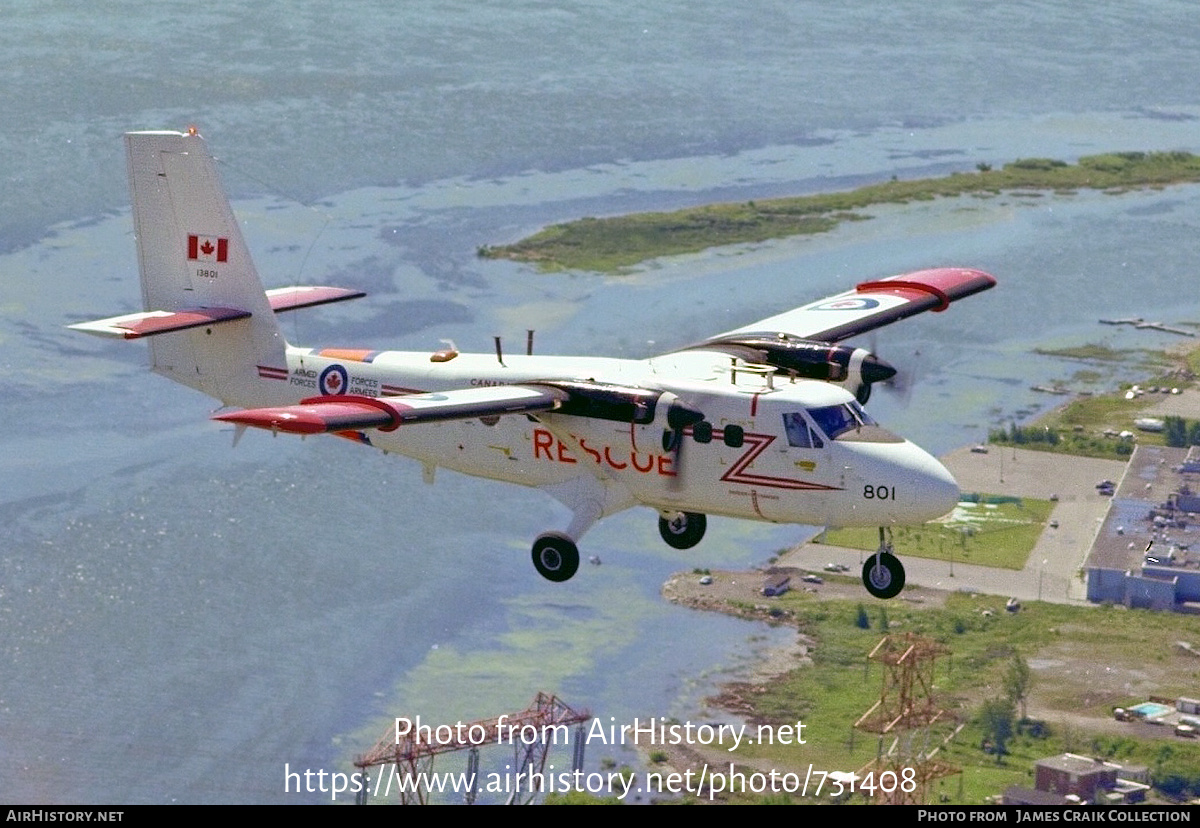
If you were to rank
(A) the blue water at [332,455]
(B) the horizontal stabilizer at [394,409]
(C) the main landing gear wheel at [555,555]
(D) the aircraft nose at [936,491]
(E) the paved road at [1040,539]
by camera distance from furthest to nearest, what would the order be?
(E) the paved road at [1040,539] < (A) the blue water at [332,455] < (C) the main landing gear wheel at [555,555] < (D) the aircraft nose at [936,491] < (B) the horizontal stabilizer at [394,409]

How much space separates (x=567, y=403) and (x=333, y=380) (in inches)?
319

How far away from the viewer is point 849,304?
210 feet

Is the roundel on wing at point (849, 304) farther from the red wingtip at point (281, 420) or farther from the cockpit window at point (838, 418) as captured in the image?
the red wingtip at point (281, 420)

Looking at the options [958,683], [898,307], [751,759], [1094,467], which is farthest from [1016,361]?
[898,307]

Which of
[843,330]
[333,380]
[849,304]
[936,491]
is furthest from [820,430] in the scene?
[333,380]

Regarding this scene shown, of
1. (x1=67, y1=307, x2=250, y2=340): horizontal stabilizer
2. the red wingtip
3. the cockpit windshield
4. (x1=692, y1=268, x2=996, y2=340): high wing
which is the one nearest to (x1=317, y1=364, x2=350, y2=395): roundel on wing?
(x1=67, y1=307, x2=250, y2=340): horizontal stabilizer

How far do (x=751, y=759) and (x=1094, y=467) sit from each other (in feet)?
171

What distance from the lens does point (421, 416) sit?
50.8 metres

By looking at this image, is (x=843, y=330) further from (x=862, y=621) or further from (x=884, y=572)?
(x=862, y=621)

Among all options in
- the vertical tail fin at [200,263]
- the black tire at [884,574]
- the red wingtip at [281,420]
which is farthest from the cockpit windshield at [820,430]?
the vertical tail fin at [200,263]

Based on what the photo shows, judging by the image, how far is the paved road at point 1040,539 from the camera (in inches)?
5094

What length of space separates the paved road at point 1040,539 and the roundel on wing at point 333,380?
75288mm
